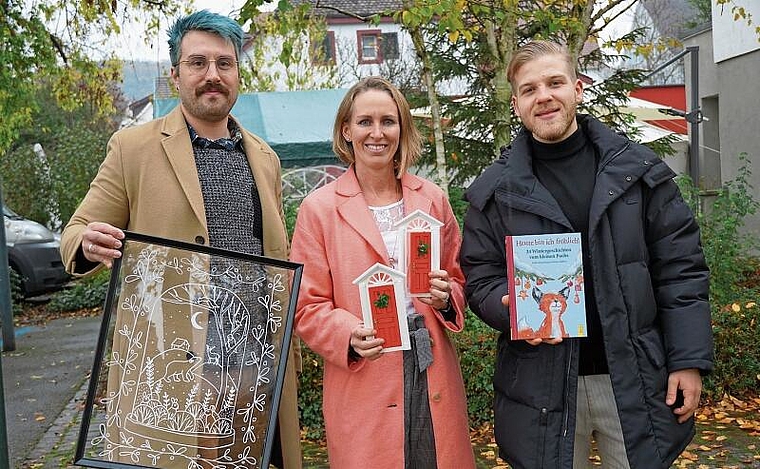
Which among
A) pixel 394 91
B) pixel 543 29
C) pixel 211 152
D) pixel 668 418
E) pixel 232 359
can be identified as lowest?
pixel 668 418

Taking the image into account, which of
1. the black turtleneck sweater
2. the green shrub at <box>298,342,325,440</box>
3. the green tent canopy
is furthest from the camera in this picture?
the green tent canopy

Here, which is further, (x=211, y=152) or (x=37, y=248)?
(x=37, y=248)

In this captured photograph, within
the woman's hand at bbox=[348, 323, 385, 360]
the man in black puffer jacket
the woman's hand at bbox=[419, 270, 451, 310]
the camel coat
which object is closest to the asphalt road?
the camel coat

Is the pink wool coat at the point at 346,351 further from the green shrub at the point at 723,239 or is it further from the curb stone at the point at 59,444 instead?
the green shrub at the point at 723,239

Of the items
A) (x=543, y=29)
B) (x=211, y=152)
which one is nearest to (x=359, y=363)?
(x=211, y=152)

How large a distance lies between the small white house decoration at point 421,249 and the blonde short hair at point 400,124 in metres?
0.36

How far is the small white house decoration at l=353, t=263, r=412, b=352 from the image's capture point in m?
2.85

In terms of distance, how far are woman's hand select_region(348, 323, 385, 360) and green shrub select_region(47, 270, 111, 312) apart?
1242 cm

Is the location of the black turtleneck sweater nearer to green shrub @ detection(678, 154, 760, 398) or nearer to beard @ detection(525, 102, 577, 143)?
beard @ detection(525, 102, 577, 143)

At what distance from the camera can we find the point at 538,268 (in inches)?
109

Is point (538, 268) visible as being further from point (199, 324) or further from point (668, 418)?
point (199, 324)

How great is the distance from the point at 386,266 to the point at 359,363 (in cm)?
40

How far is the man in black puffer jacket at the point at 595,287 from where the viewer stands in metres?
2.81

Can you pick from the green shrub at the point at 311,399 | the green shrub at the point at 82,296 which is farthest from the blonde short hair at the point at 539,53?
the green shrub at the point at 82,296
